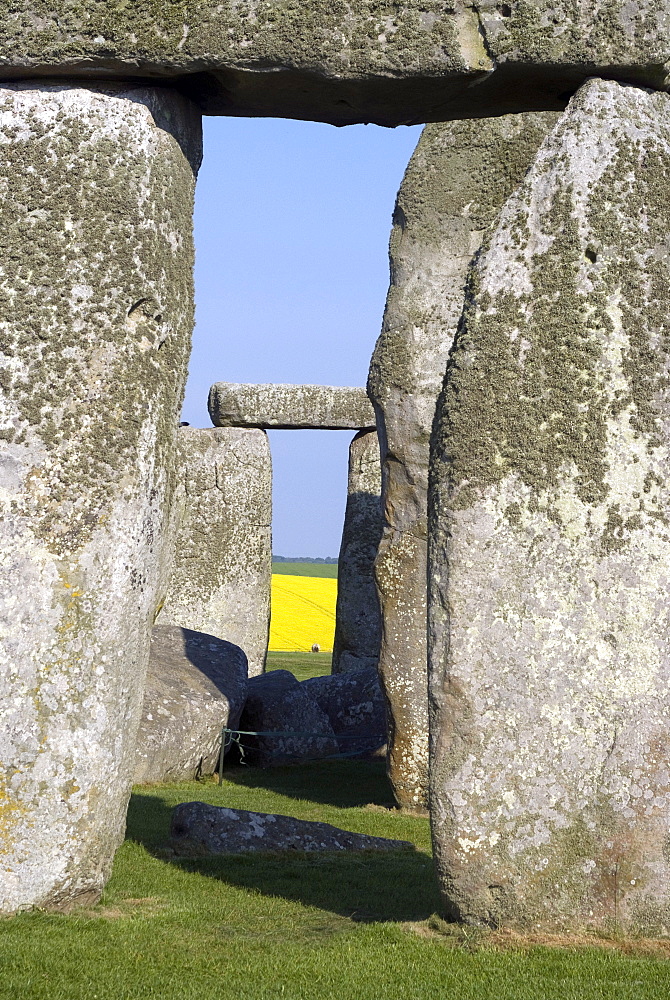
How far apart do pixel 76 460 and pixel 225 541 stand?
11.1 meters

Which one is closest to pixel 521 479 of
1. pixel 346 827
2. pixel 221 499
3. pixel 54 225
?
pixel 54 225

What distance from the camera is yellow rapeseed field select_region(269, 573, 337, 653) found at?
29.2m

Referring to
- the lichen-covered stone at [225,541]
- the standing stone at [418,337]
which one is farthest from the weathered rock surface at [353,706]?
the lichen-covered stone at [225,541]

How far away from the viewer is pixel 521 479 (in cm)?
494

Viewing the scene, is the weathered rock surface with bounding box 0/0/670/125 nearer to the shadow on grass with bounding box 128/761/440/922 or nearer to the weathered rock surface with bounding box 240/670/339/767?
the shadow on grass with bounding box 128/761/440/922

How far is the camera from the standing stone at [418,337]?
9.11 metres

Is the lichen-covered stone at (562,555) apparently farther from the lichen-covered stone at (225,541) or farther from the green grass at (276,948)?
Answer: the lichen-covered stone at (225,541)

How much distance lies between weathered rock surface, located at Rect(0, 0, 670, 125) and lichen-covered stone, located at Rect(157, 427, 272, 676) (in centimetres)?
1094

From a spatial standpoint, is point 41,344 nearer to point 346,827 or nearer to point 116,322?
point 116,322

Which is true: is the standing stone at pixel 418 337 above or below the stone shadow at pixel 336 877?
above

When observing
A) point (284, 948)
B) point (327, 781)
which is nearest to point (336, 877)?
point (284, 948)

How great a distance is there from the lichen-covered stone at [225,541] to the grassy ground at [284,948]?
370 inches

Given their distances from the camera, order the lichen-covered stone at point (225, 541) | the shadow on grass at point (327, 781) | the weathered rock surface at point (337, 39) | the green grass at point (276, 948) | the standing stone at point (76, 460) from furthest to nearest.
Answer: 1. the lichen-covered stone at point (225, 541)
2. the shadow on grass at point (327, 781)
3. the weathered rock surface at point (337, 39)
4. the standing stone at point (76, 460)
5. the green grass at point (276, 948)

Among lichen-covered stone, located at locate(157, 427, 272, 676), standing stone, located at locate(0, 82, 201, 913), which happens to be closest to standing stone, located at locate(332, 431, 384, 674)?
lichen-covered stone, located at locate(157, 427, 272, 676)
